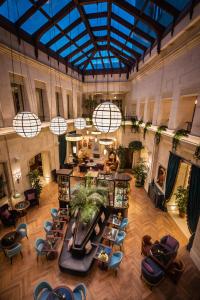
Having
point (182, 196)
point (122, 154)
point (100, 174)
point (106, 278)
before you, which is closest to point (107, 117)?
point (100, 174)

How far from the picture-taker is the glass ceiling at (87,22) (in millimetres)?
5293

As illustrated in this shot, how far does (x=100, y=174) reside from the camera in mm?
7238

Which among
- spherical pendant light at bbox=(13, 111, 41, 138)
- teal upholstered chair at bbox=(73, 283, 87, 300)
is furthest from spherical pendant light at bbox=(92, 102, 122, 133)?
teal upholstered chair at bbox=(73, 283, 87, 300)

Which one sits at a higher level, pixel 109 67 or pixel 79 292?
pixel 109 67

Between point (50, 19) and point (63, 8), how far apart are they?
0.68 m

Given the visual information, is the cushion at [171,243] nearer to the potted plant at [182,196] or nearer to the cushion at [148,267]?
the cushion at [148,267]

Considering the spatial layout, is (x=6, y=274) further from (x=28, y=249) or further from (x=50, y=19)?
(x=50, y=19)

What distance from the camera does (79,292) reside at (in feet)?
12.5

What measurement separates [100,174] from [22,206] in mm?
4154

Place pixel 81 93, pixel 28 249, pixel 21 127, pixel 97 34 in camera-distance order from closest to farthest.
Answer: pixel 21 127, pixel 28 249, pixel 97 34, pixel 81 93

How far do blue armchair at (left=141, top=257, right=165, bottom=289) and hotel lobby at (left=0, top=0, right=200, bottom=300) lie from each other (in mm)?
33

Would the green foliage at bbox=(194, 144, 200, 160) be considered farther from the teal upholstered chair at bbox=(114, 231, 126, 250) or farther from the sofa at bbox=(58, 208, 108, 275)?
the sofa at bbox=(58, 208, 108, 275)

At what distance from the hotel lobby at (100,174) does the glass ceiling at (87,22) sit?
5 cm

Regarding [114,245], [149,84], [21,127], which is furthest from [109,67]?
[114,245]
